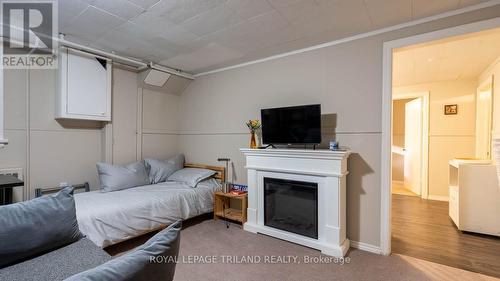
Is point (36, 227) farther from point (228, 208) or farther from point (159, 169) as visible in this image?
point (228, 208)

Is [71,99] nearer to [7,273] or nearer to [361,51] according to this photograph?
[7,273]

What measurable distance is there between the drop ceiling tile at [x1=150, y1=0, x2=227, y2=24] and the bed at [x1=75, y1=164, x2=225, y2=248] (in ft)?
6.54

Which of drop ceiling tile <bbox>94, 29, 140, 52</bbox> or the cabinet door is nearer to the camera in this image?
drop ceiling tile <bbox>94, 29, 140, 52</bbox>

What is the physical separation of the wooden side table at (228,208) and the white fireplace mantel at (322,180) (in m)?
0.35

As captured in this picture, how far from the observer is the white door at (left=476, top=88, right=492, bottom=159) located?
370 centimetres

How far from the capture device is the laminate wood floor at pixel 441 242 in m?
2.37

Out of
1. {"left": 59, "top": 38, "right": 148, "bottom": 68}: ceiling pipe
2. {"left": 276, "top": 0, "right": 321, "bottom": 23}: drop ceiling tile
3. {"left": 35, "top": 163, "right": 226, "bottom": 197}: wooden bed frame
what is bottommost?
{"left": 35, "top": 163, "right": 226, "bottom": 197}: wooden bed frame

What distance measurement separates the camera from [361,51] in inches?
103

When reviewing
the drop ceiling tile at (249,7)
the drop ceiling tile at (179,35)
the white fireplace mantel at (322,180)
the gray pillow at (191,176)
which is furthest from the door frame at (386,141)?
the gray pillow at (191,176)

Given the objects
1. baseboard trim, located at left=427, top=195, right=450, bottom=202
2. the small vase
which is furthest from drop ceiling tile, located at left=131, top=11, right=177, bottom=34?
baseboard trim, located at left=427, top=195, right=450, bottom=202

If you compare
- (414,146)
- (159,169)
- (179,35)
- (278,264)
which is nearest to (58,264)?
(278,264)

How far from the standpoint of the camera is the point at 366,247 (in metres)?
2.61
